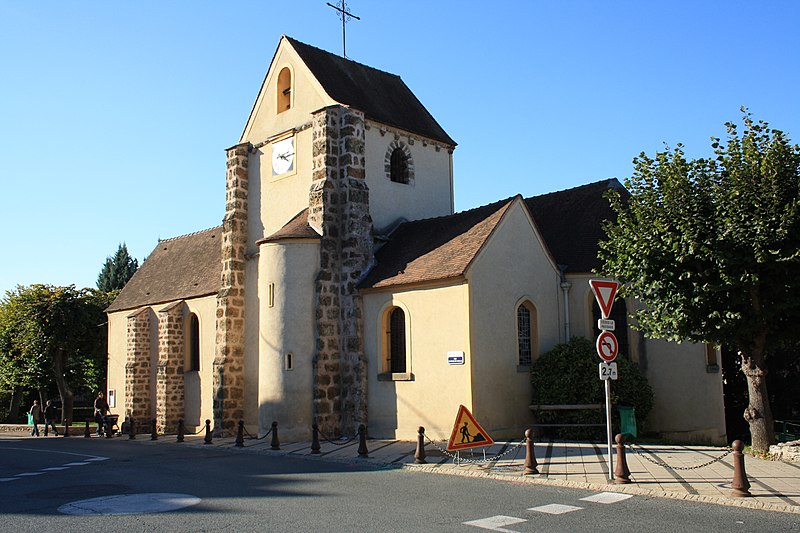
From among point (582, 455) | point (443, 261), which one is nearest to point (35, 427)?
point (443, 261)

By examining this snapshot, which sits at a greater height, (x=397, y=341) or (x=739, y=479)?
(x=397, y=341)

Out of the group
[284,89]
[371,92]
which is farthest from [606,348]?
[284,89]

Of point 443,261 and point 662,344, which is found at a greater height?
point 443,261

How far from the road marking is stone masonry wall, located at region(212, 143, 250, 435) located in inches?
656

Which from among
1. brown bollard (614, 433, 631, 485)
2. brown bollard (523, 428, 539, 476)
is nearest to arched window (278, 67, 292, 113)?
brown bollard (523, 428, 539, 476)

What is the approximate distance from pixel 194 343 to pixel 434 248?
12.7m

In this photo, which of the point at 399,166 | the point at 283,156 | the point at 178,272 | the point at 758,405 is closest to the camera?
the point at 758,405

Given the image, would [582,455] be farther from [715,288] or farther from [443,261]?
[443,261]

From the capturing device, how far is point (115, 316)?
34781 millimetres

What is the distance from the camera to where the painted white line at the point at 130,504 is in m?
10.3

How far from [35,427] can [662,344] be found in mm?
24926

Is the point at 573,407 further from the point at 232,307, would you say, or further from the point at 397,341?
the point at 232,307

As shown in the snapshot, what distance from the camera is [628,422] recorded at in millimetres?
18844

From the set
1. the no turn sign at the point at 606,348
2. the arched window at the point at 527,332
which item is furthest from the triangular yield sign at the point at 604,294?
the arched window at the point at 527,332
